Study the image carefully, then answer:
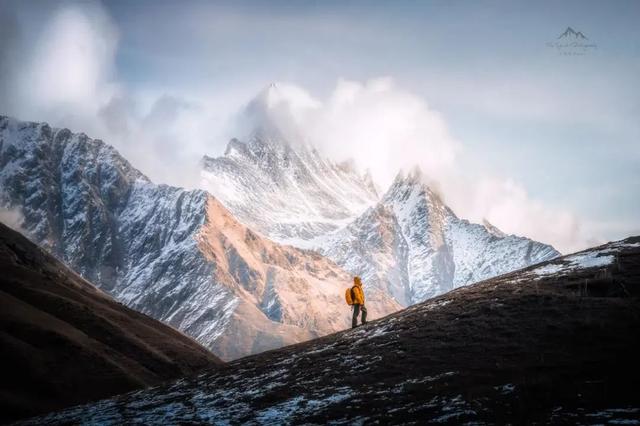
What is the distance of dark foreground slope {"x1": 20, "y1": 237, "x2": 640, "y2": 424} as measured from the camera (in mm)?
20750

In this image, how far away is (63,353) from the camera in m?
80.6

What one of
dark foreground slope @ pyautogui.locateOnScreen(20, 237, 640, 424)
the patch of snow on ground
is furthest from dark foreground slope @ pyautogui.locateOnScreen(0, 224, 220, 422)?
the patch of snow on ground

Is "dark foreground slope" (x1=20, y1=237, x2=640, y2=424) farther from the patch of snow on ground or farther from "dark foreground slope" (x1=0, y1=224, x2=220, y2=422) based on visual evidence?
"dark foreground slope" (x1=0, y1=224, x2=220, y2=422)

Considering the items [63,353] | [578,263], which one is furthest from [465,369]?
[63,353]

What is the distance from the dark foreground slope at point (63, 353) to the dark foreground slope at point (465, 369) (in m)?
35.5

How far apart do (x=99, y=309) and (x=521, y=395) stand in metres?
135

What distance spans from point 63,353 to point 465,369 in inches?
2860

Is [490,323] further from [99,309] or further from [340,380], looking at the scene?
[99,309]

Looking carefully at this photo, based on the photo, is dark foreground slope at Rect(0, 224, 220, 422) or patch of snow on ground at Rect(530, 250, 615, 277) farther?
dark foreground slope at Rect(0, 224, 220, 422)

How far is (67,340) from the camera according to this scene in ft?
278

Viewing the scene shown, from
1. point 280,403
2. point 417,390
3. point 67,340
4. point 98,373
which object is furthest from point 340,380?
point 67,340

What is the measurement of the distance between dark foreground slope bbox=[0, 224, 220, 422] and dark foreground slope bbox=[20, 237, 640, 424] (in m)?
35.5

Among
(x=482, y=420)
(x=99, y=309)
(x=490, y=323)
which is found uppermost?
(x=99, y=309)

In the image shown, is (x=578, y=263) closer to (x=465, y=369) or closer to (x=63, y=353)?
(x=465, y=369)
